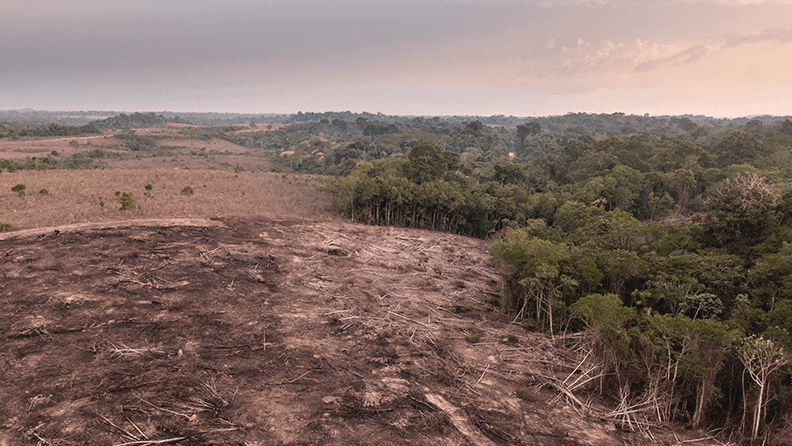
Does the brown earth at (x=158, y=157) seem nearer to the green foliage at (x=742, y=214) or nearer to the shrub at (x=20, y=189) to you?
the shrub at (x=20, y=189)

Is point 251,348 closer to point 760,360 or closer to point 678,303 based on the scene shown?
point 760,360

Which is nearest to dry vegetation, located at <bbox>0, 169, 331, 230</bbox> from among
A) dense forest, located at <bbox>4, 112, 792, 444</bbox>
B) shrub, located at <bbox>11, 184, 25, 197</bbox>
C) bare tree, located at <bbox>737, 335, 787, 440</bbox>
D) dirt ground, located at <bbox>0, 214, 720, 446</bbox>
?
shrub, located at <bbox>11, 184, 25, 197</bbox>

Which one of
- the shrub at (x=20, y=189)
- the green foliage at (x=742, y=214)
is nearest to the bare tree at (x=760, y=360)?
the green foliage at (x=742, y=214)

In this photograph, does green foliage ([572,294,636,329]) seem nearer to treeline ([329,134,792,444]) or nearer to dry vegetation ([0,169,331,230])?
treeline ([329,134,792,444])

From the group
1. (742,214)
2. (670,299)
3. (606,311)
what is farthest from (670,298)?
(742,214)

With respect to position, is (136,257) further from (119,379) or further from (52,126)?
(52,126)

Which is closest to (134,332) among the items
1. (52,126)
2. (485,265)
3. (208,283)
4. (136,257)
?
(208,283)

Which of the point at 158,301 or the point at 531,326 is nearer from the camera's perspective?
the point at 158,301
